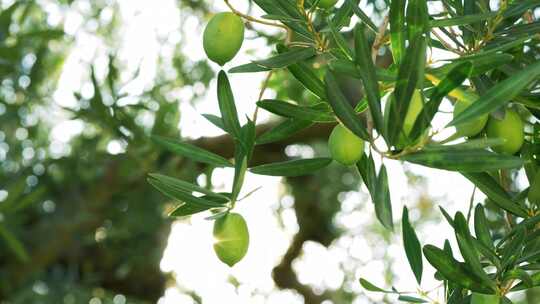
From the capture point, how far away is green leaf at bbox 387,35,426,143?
0.76 m

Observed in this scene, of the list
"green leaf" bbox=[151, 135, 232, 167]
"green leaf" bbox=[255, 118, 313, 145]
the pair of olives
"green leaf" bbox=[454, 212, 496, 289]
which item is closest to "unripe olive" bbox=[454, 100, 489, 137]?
the pair of olives

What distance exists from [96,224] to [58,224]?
6.5 inches

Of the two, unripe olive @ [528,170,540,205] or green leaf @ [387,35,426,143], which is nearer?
green leaf @ [387,35,426,143]

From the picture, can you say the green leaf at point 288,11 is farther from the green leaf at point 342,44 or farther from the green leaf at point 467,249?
the green leaf at point 467,249

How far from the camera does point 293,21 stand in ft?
3.10

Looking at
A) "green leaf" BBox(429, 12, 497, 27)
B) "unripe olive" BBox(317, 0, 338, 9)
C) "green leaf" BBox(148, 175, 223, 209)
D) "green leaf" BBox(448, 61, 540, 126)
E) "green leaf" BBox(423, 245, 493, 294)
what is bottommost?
"green leaf" BBox(423, 245, 493, 294)

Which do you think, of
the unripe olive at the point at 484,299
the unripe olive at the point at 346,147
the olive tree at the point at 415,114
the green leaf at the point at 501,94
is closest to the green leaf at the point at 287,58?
the olive tree at the point at 415,114

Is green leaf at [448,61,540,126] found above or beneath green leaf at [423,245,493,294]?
above

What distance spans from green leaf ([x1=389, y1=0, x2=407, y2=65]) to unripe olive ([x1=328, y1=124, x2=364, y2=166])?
0.30 feet

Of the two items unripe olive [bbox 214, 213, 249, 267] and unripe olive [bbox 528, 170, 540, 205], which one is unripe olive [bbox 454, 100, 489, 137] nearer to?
unripe olive [bbox 528, 170, 540, 205]

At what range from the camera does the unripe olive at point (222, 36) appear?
94 centimetres

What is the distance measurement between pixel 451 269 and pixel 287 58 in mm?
292

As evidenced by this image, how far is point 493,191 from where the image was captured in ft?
3.13

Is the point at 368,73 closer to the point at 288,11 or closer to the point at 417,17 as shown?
the point at 417,17
